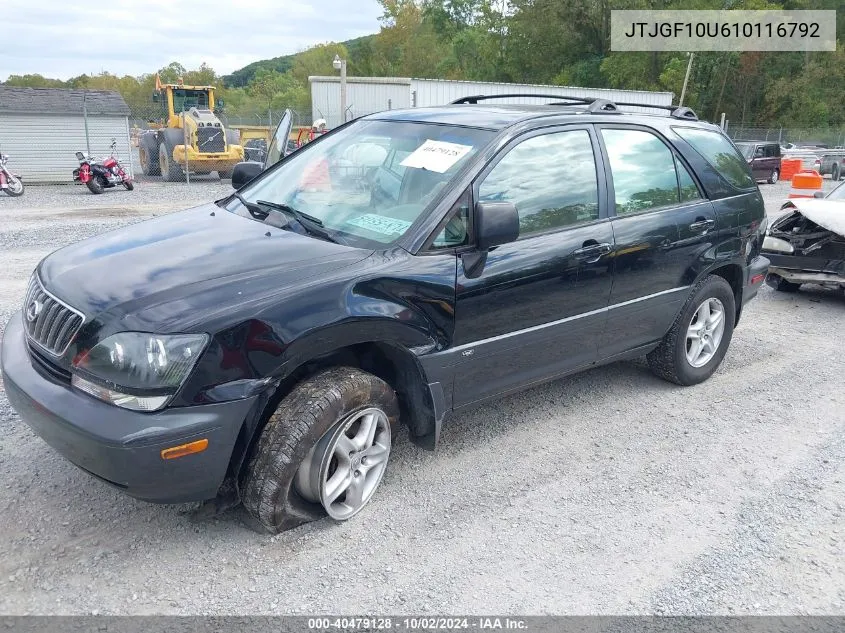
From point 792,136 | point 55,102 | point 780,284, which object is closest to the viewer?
point 780,284

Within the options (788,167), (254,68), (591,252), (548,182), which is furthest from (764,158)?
(254,68)

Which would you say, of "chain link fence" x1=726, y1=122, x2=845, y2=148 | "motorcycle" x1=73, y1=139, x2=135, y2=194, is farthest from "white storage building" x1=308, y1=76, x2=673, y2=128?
"chain link fence" x1=726, y1=122, x2=845, y2=148

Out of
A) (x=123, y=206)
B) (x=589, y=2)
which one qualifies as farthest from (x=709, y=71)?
(x=123, y=206)

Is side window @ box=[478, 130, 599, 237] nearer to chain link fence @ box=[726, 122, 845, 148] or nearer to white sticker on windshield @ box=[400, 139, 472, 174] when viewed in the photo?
white sticker on windshield @ box=[400, 139, 472, 174]

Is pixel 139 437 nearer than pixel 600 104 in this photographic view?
Yes

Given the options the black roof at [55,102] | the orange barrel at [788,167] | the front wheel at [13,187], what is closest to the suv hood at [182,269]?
the front wheel at [13,187]

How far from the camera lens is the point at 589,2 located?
51500 millimetres

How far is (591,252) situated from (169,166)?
1799 centimetres

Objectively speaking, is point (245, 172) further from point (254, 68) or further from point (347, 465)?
point (254, 68)

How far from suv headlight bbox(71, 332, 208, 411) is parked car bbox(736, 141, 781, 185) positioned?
82.2 ft

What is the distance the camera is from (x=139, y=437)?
2.51 m

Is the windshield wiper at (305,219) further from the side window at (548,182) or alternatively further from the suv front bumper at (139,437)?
the suv front bumper at (139,437)

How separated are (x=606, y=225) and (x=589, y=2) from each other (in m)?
53.9

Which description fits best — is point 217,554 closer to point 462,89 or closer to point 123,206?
point 123,206
